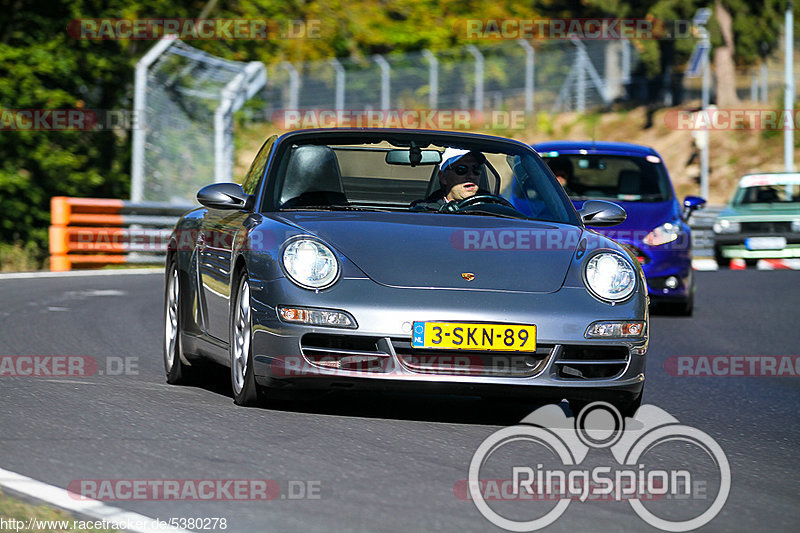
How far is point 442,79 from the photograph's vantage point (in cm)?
4450

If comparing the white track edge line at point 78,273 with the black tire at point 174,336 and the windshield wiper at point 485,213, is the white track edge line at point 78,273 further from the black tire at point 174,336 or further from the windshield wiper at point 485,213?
the windshield wiper at point 485,213

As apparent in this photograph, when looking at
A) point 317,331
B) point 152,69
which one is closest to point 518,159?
point 317,331

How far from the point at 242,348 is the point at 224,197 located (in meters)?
0.94

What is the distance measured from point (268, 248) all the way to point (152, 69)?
671 inches

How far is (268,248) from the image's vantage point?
7.16 meters

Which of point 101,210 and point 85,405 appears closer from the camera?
point 85,405

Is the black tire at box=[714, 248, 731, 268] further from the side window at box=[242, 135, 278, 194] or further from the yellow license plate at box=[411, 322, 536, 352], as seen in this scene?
the yellow license plate at box=[411, 322, 536, 352]

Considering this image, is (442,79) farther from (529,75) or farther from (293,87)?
(293,87)

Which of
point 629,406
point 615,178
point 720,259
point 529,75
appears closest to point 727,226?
point 720,259

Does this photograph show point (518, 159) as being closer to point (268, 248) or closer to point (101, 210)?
point (268, 248)

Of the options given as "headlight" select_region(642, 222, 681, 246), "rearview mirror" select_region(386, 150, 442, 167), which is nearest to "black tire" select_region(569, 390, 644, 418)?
"rearview mirror" select_region(386, 150, 442, 167)

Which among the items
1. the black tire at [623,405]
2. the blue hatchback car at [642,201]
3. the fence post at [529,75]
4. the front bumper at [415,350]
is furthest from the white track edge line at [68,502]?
the fence post at [529,75]

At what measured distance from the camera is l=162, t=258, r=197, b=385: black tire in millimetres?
8672

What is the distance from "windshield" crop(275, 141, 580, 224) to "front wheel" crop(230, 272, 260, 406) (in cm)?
62
